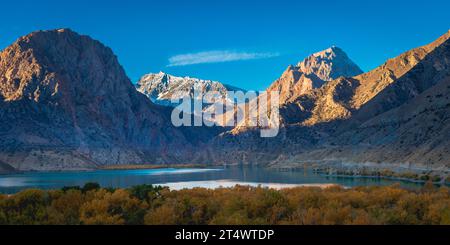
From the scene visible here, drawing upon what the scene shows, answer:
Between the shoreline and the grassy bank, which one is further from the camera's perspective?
the shoreline

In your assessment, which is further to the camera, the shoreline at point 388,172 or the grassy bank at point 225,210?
the shoreline at point 388,172

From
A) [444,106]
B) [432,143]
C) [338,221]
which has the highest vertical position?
[444,106]

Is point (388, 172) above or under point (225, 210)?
above

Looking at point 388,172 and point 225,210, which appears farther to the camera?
point 388,172

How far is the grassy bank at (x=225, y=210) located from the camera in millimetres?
35000

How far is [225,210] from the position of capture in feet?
131

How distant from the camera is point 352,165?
164375 mm

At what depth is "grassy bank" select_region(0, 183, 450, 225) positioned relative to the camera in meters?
35.0
